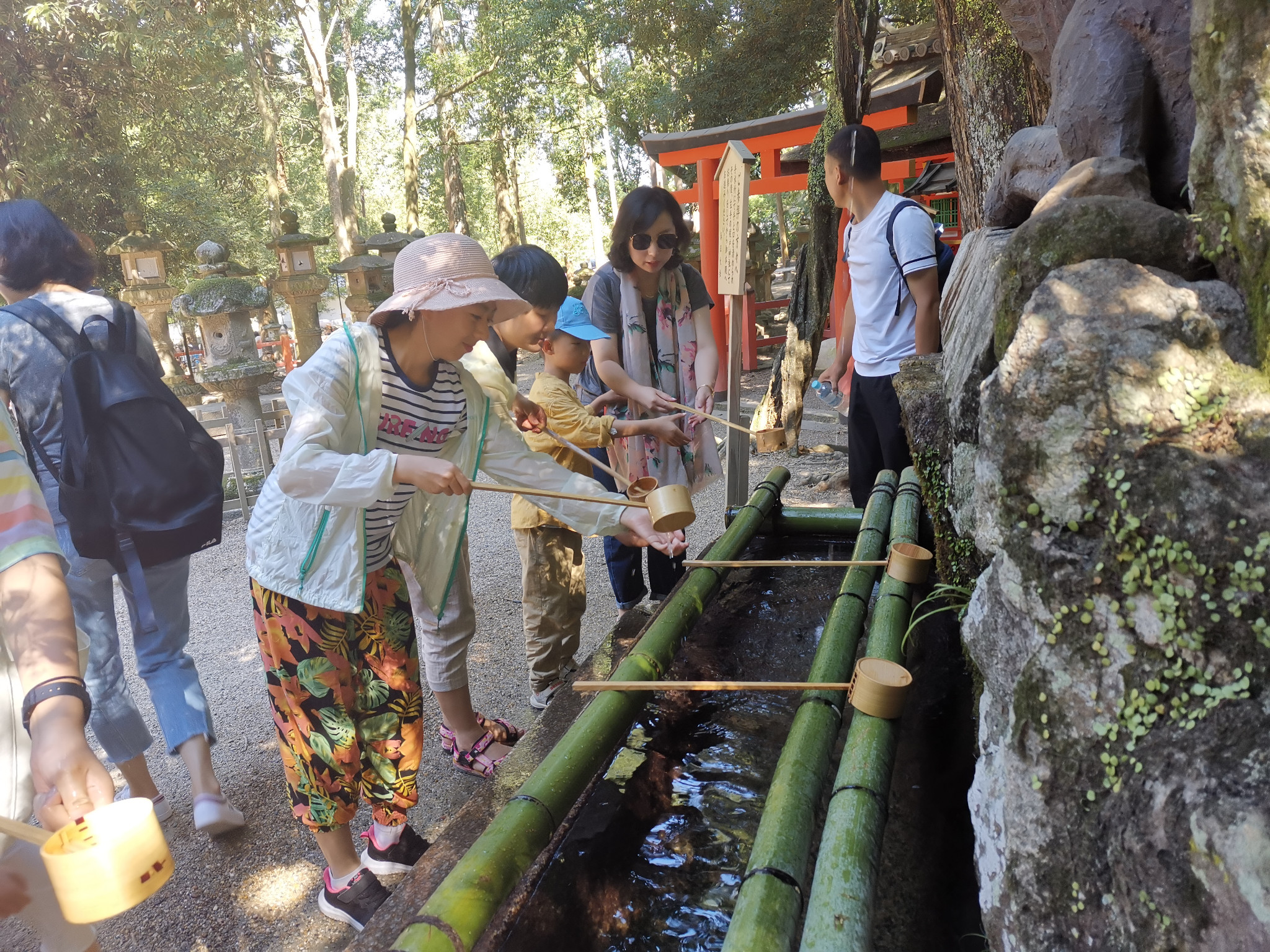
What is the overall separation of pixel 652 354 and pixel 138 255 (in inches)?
344

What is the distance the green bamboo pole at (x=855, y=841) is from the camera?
117 cm

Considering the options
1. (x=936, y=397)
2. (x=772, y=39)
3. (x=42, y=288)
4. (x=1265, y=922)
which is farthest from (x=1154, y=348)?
(x=772, y=39)

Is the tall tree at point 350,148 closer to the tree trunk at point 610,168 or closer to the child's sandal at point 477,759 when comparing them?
the tree trunk at point 610,168

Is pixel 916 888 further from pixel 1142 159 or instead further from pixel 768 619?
pixel 1142 159

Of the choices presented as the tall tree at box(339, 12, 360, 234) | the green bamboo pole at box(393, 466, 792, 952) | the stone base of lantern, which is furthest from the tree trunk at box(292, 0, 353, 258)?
the green bamboo pole at box(393, 466, 792, 952)

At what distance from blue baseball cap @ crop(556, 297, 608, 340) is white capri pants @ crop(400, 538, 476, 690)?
92 centimetres

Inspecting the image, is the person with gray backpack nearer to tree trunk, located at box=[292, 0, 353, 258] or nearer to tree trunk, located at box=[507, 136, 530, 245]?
tree trunk, located at box=[292, 0, 353, 258]

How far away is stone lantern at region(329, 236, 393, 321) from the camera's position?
35.3ft

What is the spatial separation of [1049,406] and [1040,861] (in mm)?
660

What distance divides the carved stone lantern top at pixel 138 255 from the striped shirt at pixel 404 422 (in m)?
9.23

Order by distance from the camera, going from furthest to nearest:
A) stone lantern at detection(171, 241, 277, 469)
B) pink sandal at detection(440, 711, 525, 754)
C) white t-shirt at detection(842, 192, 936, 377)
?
stone lantern at detection(171, 241, 277, 469) < white t-shirt at detection(842, 192, 936, 377) < pink sandal at detection(440, 711, 525, 754)

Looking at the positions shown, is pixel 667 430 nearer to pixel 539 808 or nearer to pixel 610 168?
pixel 539 808

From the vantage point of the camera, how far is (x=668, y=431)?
123 inches

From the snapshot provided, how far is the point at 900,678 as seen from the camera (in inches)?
66.4
